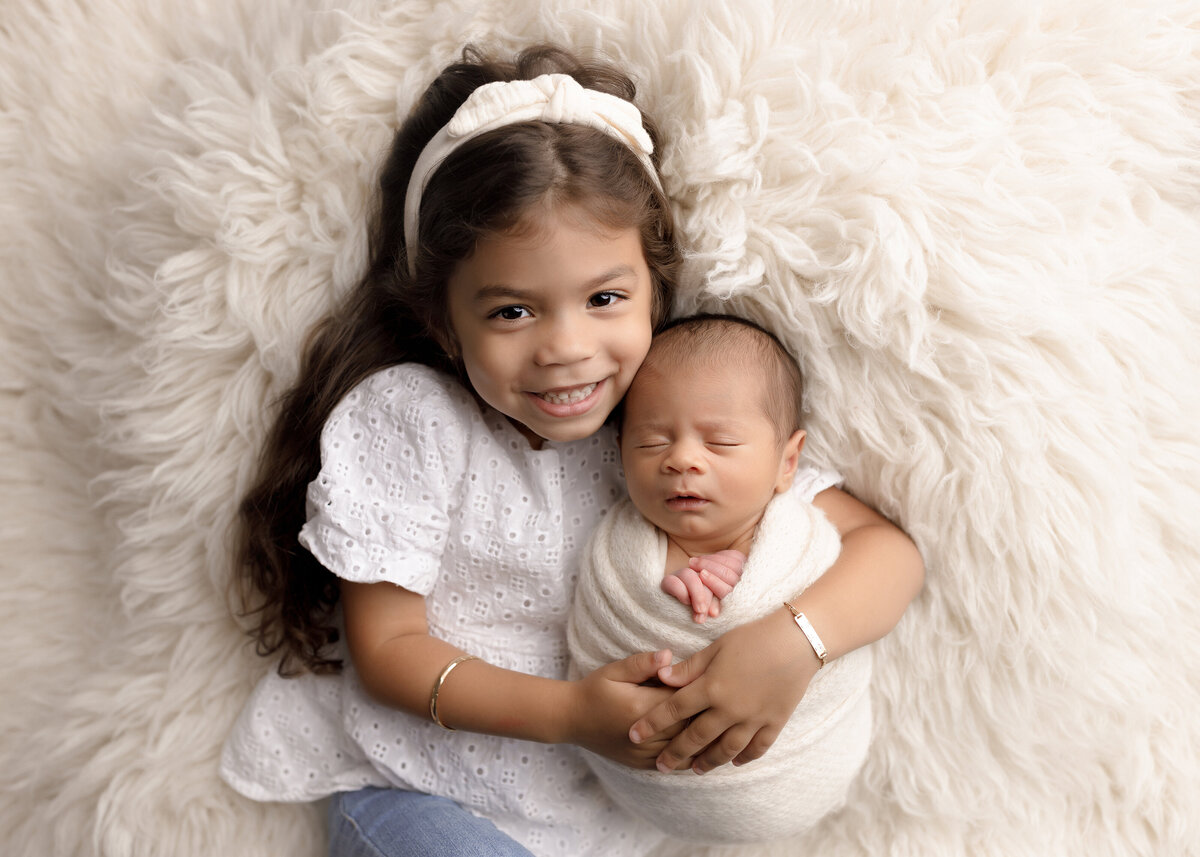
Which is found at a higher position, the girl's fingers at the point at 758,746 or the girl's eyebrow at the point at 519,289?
the girl's eyebrow at the point at 519,289

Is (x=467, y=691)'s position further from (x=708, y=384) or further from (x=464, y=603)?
(x=708, y=384)

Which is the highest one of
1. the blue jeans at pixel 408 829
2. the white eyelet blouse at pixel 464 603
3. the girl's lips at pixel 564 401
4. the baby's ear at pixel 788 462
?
the girl's lips at pixel 564 401

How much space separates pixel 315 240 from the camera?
1.05 m

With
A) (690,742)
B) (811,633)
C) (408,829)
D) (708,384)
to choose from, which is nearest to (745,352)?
(708,384)

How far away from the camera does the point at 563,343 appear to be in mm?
908

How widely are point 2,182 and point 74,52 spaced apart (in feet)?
0.61

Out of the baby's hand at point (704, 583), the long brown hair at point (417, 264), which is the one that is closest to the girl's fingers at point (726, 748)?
the baby's hand at point (704, 583)

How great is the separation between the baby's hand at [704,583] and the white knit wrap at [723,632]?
0.03ft

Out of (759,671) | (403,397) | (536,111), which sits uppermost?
(536,111)

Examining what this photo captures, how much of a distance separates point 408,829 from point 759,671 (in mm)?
449

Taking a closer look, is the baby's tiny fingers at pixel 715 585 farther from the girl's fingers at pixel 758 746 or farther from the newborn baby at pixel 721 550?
the girl's fingers at pixel 758 746

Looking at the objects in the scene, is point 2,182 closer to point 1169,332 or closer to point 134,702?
point 134,702

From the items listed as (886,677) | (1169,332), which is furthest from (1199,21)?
(886,677)

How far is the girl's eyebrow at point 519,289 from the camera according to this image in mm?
914
